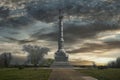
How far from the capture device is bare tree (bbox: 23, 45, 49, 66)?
172 metres

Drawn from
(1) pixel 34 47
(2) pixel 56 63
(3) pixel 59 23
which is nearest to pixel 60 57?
(2) pixel 56 63

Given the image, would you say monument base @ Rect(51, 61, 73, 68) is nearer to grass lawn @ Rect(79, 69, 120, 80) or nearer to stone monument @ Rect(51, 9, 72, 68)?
stone monument @ Rect(51, 9, 72, 68)

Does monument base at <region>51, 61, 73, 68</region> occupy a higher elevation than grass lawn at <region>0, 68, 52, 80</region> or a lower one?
lower

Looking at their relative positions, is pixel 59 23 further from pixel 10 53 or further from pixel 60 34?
pixel 10 53

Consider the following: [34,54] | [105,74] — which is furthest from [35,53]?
[105,74]

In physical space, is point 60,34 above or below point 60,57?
above

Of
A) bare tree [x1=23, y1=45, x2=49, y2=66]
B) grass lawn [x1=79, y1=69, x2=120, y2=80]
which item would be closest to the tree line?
bare tree [x1=23, y1=45, x2=49, y2=66]

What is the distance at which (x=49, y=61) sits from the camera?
177250mm

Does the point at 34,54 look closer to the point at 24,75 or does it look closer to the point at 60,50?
the point at 60,50

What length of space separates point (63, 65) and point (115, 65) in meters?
22.3

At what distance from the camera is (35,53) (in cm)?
17375

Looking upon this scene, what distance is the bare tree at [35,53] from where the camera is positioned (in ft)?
564

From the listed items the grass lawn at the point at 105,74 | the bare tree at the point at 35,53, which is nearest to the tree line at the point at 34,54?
the bare tree at the point at 35,53

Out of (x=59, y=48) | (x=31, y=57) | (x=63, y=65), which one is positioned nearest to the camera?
(x=63, y=65)
